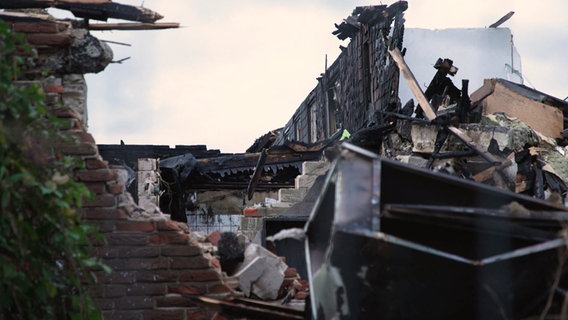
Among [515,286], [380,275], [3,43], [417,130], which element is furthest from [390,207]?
[417,130]

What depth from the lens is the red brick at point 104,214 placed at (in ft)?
22.2

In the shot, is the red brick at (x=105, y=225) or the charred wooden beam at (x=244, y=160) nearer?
the red brick at (x=105, y=225)

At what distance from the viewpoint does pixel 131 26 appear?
7.47 m

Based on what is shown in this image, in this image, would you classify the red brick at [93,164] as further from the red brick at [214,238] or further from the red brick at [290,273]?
the red brick at [290,273]

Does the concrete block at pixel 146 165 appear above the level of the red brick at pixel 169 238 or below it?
below

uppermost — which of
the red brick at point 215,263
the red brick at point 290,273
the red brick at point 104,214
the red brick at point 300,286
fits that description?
the red brick at point 104,214

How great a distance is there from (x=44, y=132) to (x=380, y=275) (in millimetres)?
1997

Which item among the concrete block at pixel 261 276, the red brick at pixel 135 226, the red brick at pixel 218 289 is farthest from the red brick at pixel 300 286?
the red brick at pixel 135 226

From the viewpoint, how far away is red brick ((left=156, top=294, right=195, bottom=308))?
22.6 feet

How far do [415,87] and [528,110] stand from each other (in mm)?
2128

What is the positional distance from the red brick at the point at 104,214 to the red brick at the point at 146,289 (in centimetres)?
49

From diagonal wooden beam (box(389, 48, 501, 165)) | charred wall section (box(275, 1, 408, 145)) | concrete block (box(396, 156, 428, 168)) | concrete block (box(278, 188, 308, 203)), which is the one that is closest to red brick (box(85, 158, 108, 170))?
diagonal wooden beam (box(389, 48, 501, 165))

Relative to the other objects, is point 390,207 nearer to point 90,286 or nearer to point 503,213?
point 503,213

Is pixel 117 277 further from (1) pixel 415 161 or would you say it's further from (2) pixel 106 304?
(1) pixel 415 161
